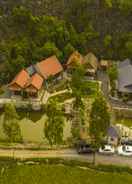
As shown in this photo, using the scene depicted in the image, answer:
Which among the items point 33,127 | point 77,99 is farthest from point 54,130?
point 33,127

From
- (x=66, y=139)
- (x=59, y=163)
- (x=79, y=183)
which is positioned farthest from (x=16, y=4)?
(x=79, y=183)

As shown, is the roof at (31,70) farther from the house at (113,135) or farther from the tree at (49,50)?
the house at (113,135)

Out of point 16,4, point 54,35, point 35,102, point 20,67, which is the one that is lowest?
point 35,102

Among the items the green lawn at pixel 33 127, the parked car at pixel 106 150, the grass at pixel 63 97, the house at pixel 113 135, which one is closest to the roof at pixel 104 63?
the grass at pixel 63 97

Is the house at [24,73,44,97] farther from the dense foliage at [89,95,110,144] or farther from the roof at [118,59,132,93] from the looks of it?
the dense foliage at [89,95,110,144]

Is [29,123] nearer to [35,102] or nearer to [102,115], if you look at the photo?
[35,102]

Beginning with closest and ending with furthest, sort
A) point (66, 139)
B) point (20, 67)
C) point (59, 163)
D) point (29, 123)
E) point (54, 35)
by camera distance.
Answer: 1. point (59, 163)
2. point (66, 139)
3. point (29, 123)
4. point (20, 67)
5. point (54, 35)
